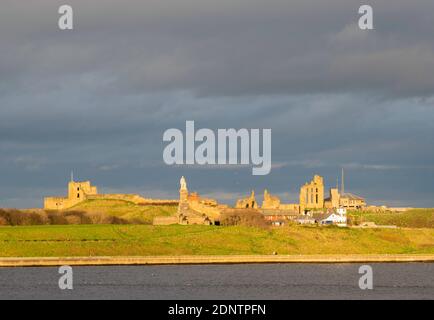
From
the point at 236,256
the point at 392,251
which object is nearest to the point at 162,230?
A: the point at 236,256

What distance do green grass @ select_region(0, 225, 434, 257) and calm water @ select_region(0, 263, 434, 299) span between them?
14.4 meters

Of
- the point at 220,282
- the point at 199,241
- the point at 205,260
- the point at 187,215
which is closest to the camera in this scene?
the point at 220,282

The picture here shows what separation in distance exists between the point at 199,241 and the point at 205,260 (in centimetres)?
1389

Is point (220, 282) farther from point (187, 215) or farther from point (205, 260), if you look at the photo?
point (187, 215)

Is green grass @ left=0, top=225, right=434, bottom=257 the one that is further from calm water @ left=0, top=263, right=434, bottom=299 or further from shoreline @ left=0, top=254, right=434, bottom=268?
calm water @ left=0, top=263, right=434, bottom=299

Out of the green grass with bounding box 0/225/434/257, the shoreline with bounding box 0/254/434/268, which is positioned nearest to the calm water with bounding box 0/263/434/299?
the shoreline with bounding box 0/254/434/268

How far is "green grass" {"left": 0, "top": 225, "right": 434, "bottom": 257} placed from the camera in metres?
132

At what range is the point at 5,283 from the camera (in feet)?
309

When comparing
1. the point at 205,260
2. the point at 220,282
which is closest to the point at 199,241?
the point at 205,260

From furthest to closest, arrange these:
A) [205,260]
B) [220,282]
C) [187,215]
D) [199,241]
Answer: [187,215] < [199,241] < [205,260] < [220,282]

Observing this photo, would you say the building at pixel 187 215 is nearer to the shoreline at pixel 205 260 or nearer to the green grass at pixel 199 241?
the green grass at pixel 199 241

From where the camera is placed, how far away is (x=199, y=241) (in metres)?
139
